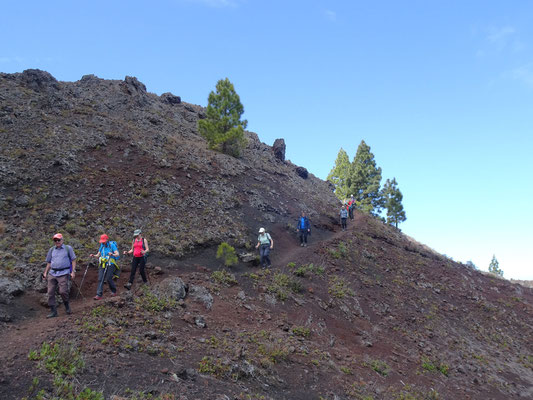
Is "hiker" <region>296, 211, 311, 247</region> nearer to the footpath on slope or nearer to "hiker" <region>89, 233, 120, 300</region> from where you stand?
the footpath on slope

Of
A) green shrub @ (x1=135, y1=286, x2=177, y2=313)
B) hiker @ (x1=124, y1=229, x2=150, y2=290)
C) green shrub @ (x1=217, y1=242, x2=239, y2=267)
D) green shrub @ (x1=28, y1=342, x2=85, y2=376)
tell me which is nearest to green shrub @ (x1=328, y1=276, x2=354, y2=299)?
green shrub @ (x1=217, y1=242, x2=239, y2=267)

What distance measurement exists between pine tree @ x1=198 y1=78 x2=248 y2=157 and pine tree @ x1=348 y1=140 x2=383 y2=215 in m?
19.0

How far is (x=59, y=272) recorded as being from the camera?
31.0 feet

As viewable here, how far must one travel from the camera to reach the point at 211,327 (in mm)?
10523

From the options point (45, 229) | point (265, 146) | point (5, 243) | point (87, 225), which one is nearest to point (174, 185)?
point (87, 225)

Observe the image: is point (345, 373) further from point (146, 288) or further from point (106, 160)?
point (106, 160)

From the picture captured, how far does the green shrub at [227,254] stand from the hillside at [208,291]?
1.49 ft

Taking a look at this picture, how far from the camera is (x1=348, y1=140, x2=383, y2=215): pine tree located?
135ft

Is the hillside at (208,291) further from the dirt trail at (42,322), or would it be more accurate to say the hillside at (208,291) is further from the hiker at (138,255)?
the hiker at (138,255)

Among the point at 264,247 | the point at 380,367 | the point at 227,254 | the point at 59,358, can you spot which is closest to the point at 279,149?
the point at 264,247

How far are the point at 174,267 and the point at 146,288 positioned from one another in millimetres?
2467

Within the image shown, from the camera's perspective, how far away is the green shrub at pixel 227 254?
15397 mm

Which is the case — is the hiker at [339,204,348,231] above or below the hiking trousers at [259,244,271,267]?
above

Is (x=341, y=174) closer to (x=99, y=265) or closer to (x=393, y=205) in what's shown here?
(x=393, y=205)
